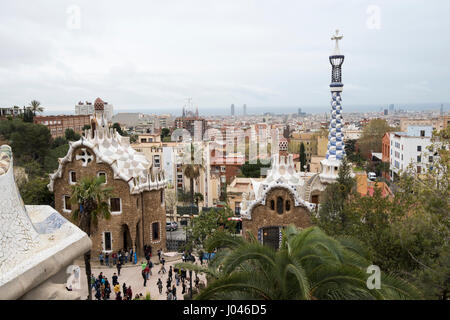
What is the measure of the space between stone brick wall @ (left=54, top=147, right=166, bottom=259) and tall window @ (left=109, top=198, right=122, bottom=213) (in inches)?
8.5

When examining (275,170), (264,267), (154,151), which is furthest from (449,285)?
(154,151)

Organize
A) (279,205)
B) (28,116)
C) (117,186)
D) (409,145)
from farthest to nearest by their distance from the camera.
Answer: (28,116) → (409,145) → (117,186) → (279,205)

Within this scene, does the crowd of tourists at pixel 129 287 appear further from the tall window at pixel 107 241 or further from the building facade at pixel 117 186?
the building facade at pixel 117 186

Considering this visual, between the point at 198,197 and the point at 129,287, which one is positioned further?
the point at 198,197

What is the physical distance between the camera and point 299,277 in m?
5.86

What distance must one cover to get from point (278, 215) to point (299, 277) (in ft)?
44.7

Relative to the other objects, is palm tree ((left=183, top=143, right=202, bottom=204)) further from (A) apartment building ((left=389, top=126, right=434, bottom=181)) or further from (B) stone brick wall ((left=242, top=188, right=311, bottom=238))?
(A) apartment building ((left=389, top=126, right=434, bottom=181))

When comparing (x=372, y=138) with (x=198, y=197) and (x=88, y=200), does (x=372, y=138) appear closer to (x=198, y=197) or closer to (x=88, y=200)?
(x=198, y=197)

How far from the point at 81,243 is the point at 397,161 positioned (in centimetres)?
5255

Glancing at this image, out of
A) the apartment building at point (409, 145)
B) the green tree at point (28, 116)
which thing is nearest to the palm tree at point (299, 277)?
the apartment building at point (409, 145)

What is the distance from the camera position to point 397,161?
2076 inches

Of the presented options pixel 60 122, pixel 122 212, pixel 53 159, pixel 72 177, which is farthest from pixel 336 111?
pixel 60 122

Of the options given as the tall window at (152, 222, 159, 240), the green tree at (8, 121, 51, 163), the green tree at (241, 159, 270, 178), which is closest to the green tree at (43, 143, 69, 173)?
the green tree at (8, 121, 51, 163)

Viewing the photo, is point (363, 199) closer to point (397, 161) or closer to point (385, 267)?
point (385, 267)
